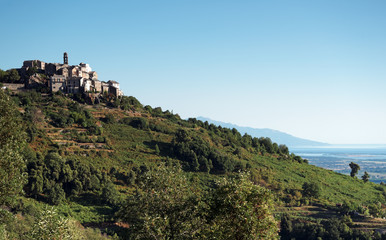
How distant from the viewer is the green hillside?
186ft

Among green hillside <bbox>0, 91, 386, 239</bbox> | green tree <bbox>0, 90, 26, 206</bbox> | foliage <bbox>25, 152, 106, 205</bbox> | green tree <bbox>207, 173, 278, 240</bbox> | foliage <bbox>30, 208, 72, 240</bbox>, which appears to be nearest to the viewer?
green tree <bbox>207, 173, 278, 240</bbox>

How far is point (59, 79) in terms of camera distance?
98375 millimetres

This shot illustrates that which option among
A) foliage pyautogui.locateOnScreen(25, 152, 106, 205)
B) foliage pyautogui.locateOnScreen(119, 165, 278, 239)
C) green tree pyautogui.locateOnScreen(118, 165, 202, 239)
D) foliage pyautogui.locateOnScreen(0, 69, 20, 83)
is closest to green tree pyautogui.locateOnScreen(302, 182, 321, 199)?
foliage pyautogui.locateOnScreen(25, 152, 106, 205)

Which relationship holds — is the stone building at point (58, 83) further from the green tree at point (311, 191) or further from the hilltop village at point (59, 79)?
the green tree at point (311, 191)

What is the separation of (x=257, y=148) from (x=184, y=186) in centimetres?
10061

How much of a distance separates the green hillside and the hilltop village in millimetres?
3868

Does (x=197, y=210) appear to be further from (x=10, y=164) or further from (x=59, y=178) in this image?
(x=59, y=178)

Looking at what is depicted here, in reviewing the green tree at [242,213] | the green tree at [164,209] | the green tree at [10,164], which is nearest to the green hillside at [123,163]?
the green tree at [10,164]

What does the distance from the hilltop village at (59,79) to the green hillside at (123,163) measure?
12.7 ft

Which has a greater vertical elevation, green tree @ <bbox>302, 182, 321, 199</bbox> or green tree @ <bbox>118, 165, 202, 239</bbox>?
green tree @ <bbox>118, 165, 202, 239</bbox>

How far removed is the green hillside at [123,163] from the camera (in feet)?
186

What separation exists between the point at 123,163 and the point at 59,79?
140ft

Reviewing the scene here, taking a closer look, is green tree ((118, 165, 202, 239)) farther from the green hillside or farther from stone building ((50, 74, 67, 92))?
stone building ((50, 74, 67, 92))

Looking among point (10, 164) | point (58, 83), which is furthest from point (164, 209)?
point (58, 83)
